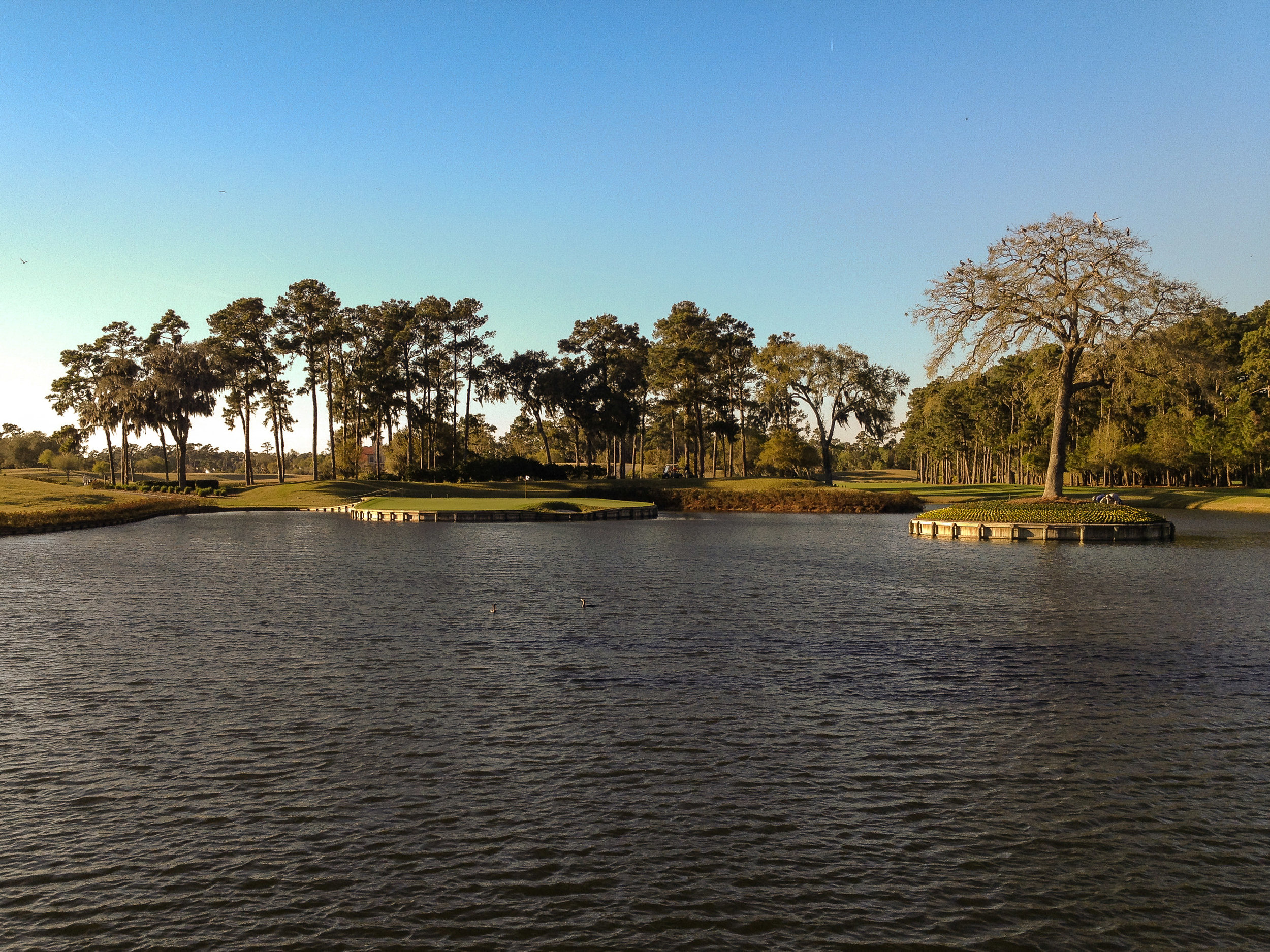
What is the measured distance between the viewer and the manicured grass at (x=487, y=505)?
232 feet

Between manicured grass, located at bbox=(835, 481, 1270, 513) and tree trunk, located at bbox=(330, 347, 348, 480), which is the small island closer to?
manicured grass, located at bbox=(835, 481, 1270, 513)

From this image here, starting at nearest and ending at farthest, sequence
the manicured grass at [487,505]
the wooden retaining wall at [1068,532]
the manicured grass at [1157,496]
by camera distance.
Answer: the wooden retaining wall at [1068,532], the manicured grass at [487,505], the manicured grass at [1157,496]

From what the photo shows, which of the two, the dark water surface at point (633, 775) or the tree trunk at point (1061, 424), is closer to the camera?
the dark water surface at point (633, 775)

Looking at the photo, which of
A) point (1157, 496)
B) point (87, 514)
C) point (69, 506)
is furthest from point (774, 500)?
point (69, 506)

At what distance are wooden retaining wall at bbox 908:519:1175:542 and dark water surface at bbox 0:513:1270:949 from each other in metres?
24.5

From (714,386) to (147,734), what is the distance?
352 ft

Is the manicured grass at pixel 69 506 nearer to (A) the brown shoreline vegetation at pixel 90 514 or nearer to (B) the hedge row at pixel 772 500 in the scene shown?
(A) the brown shoreline vegetation at pixel 90 514

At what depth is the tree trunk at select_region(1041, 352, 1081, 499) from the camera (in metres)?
58.9

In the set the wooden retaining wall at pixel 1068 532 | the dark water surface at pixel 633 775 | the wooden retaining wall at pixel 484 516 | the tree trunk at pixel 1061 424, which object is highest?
the tree trunk at pixel 1061 424

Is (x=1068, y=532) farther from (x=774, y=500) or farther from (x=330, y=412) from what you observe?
(x=330, y=412)

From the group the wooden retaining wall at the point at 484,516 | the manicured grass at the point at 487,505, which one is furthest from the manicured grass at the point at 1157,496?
the wooden retaining wall at the point at 484,516

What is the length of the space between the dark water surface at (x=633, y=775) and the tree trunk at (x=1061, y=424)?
3506 cm

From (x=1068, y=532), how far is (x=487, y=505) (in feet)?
140

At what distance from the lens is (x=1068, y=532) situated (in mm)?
49906
